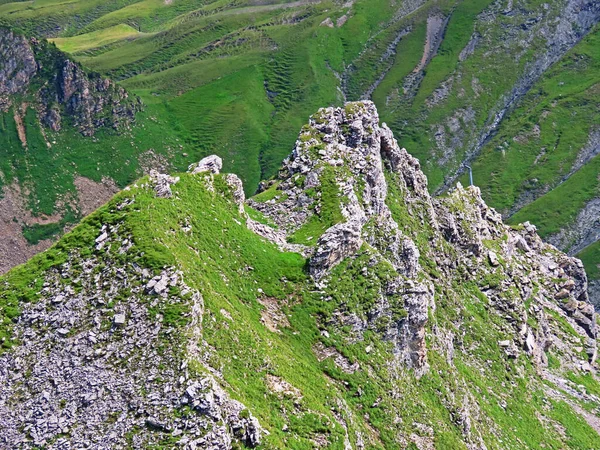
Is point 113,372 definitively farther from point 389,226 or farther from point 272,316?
point 389,226

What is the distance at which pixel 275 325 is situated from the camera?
53.8 m

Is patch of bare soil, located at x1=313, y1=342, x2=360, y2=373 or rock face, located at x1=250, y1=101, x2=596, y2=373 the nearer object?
patch of bare soil, located at x1=313, y1=342, x2=360, y2=373

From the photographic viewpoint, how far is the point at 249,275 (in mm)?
55656

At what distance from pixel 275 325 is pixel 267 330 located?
168cm

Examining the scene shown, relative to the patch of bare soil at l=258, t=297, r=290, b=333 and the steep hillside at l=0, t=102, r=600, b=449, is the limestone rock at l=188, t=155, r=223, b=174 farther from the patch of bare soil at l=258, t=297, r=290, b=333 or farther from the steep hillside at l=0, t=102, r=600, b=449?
the patch of bare soil at l=258, t=297, r=290, b=333

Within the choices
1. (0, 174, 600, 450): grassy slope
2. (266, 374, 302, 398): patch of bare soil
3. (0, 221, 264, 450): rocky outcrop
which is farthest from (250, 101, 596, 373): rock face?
(0, 221, 264, 450): rocky outcrop

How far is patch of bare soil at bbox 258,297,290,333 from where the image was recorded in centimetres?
5344

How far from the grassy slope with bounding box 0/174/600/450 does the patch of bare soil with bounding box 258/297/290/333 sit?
44 centimetres

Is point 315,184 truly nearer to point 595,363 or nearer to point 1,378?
point 1,378

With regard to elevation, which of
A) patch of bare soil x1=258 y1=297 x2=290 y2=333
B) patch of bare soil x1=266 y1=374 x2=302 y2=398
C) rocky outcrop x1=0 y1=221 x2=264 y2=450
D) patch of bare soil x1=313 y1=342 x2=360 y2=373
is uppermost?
rocky outcrop x1=0 y1=221 x2=264 y2=450

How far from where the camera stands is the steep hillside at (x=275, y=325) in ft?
124

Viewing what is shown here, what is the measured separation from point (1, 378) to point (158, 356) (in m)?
8.06

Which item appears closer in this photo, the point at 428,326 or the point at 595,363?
the point at 428,326

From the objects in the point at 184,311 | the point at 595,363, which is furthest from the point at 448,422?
the point at 595,363
